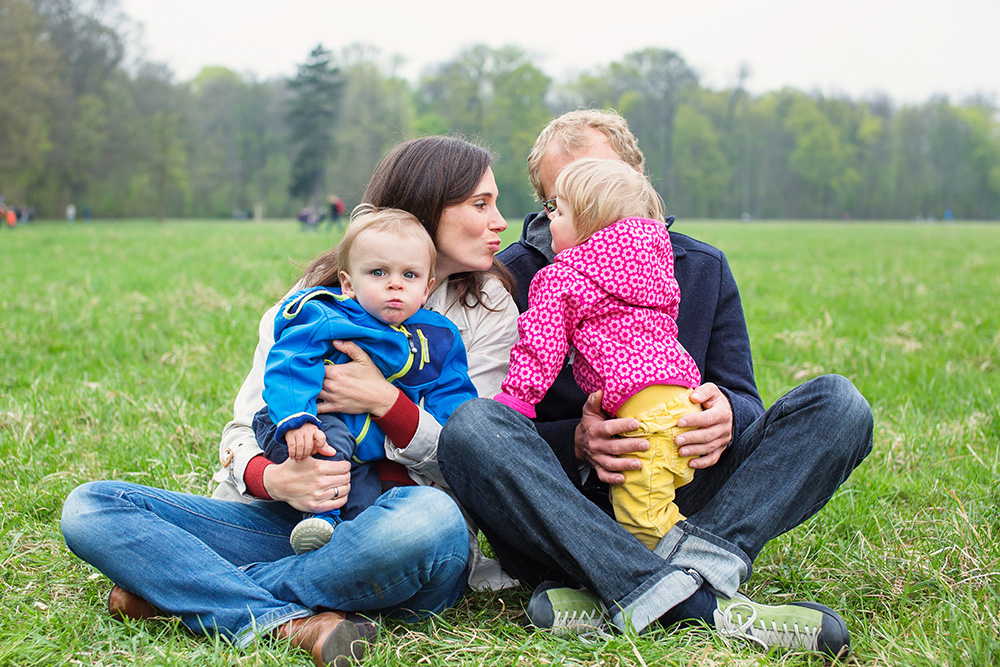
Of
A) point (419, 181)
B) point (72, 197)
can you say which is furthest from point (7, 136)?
point (419, 181)

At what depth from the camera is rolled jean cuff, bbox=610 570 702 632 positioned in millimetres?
2166

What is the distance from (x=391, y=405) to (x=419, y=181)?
32.4 inches

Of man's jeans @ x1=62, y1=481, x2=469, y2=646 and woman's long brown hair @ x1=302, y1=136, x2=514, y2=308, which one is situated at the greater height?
woman's long brown hair @ x1=302, y1=136, x2=514, y2=308

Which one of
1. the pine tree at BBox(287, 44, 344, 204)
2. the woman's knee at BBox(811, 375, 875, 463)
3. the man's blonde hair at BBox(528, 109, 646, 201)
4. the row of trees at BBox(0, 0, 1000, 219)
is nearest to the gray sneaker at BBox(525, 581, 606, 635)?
the woman's knee at BBox(811, 375, 875, 463)

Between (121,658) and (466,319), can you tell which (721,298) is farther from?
(121,658)

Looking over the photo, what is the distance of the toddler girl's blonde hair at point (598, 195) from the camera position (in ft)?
8.51

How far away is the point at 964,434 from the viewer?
3867 millimetres

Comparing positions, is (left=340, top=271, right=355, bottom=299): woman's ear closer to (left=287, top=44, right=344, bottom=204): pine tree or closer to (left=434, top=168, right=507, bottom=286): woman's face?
(left=434, top=168, right=507, bottom=286): woman's face

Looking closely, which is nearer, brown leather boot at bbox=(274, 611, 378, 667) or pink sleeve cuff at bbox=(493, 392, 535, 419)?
brown leather boot at bbox=(274, 611, 378, 667)

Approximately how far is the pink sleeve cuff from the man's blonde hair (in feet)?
3.65

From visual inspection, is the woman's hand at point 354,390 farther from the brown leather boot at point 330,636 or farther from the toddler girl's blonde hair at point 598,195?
the toddler girl's blonde hair at point 598,195

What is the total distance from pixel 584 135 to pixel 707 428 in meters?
1.29

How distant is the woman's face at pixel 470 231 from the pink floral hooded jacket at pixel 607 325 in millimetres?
313

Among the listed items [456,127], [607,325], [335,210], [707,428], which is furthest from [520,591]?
[456,127]
